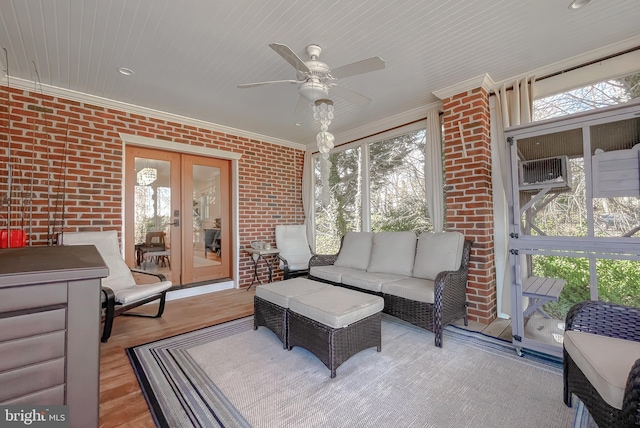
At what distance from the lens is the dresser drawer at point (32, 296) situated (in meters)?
0.76

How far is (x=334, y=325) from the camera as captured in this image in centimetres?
191

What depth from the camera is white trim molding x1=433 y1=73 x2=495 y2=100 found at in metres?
2.86

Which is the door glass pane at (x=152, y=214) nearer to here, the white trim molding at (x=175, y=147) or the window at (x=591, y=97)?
the white trim molding at (x=175, y=147)

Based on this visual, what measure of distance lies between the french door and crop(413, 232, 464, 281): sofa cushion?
10.1 feet

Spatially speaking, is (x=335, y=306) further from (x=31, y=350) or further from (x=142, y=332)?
(x=142, y=332)

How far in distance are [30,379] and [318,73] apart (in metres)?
2.19

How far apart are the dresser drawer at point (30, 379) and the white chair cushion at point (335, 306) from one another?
4.66 feet

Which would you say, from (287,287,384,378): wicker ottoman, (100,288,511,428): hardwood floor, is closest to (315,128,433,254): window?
(100,288,511,428): hardwood floor

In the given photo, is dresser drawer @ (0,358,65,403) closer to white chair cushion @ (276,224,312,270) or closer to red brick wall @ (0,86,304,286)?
red brick wall @ (0,86,304,286)

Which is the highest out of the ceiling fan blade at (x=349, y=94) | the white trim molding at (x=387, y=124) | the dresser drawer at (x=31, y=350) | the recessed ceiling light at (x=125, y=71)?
the recessed ceiling light at (x=125, y=71)

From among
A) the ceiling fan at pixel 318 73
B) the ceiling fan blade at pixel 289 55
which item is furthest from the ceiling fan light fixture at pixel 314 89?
the ceiling fan blade at pixel 289 55

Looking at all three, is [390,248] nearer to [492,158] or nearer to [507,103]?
[492,158]

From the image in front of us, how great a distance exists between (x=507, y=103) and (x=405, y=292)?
2.31m

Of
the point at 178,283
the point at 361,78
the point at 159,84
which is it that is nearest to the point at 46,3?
the point at 159,84
